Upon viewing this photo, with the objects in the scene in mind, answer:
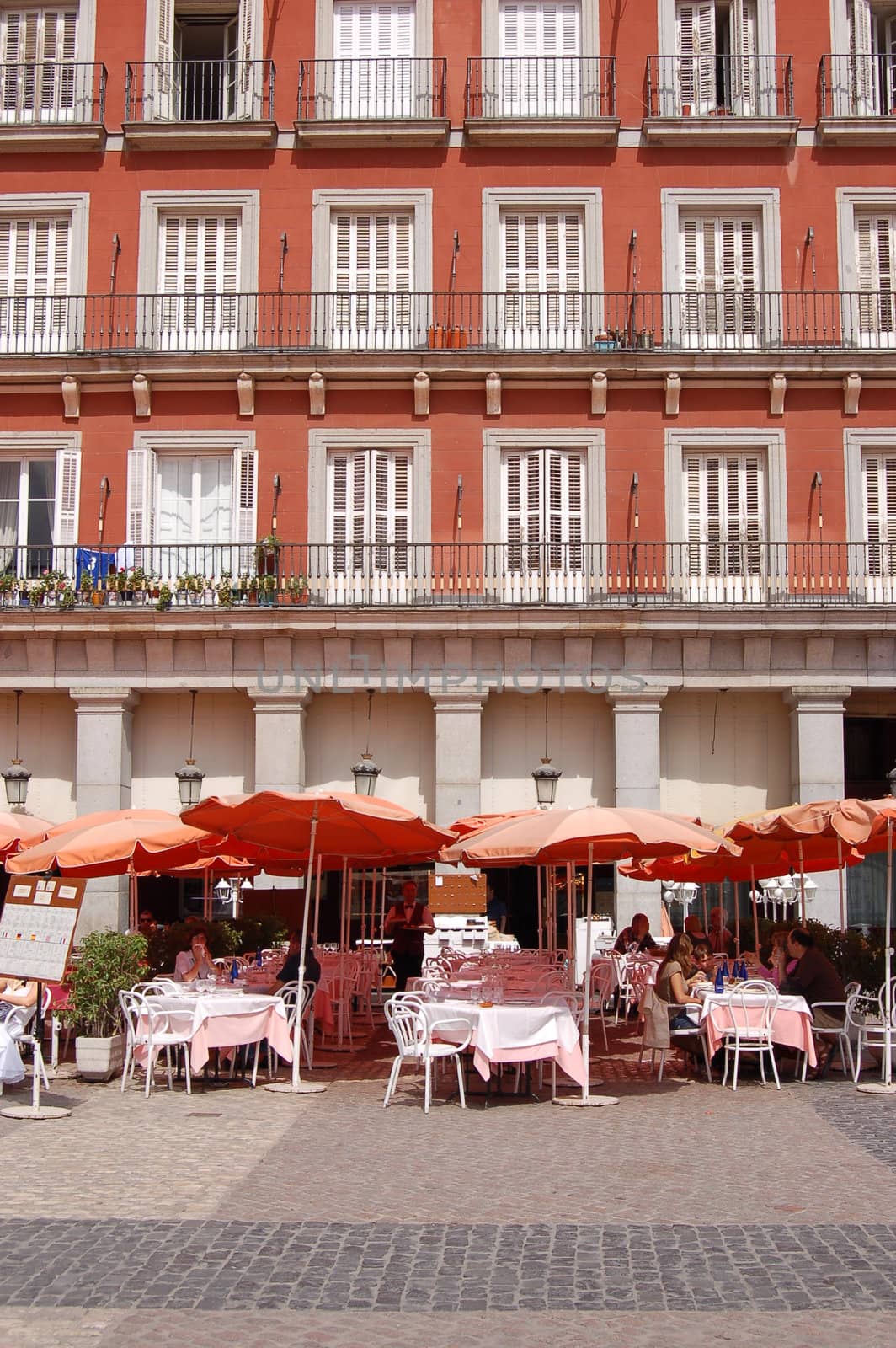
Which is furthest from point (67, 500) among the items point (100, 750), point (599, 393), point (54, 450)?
point (599, 393)

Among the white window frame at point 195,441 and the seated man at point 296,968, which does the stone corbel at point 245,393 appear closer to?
the white window frame at point 195,441

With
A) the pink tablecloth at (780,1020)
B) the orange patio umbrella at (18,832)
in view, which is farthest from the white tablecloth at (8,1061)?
the pink tablecloth at (780,1020)

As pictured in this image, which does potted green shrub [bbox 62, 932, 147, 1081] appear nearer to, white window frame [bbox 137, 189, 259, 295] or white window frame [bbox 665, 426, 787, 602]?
white window frame [bbox 665, 426, 787, 602]

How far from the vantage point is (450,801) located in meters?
24.5

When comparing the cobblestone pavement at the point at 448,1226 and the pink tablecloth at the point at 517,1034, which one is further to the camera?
the pink tablecloth at the point at 517,1034

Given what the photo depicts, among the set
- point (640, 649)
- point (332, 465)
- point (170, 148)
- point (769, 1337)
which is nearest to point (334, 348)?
point (332, 465)

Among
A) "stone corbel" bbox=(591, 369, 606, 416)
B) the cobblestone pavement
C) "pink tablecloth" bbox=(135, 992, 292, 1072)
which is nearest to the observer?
the cobblestone pavement

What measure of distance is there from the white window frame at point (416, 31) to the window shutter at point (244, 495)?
695cm

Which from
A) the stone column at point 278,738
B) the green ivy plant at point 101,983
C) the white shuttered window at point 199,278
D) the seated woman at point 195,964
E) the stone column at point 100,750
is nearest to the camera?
the green ivy plant at point 101,983

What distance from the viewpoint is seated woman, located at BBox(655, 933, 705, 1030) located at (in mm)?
14656

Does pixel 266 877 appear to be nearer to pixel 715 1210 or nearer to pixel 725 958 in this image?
pixel 725 958

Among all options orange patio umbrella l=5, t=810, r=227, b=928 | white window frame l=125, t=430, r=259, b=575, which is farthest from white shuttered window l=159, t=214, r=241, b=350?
orange patio umbrella l=5, t=810, r=227, b=928

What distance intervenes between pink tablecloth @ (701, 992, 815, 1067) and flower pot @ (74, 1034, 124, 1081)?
18.2 feet

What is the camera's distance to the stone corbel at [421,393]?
25203 millimetres
